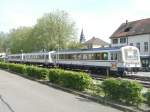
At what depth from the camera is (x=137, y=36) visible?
6950 centimetres

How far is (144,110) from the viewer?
43.2 ft

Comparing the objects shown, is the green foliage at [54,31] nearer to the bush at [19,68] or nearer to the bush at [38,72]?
the bush at [19,68]

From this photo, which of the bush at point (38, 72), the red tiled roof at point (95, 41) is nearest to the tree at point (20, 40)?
the red tiled roof at point (95, 41)

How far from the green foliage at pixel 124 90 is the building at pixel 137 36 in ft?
142

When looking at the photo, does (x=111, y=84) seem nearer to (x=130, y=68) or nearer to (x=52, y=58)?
(x=130, y=68)

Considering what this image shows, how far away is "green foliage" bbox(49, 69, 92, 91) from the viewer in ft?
65.3

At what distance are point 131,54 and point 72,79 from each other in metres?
19.7

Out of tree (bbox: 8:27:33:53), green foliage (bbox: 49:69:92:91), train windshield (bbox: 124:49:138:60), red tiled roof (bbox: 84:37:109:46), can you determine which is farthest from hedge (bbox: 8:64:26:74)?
red tiled roof (bbox: 84:37:109:46)

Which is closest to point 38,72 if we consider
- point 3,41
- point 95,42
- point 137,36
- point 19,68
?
point 19,68

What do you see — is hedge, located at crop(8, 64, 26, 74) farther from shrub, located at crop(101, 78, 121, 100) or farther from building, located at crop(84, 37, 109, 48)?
building, located at crop(84, 37, 109, 48)

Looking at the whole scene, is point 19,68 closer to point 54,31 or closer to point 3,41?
point 54,31

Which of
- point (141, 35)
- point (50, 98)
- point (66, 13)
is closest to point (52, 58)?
point (141, 35)

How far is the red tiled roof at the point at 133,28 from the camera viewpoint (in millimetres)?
69113

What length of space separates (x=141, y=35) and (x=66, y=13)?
30.1 m
